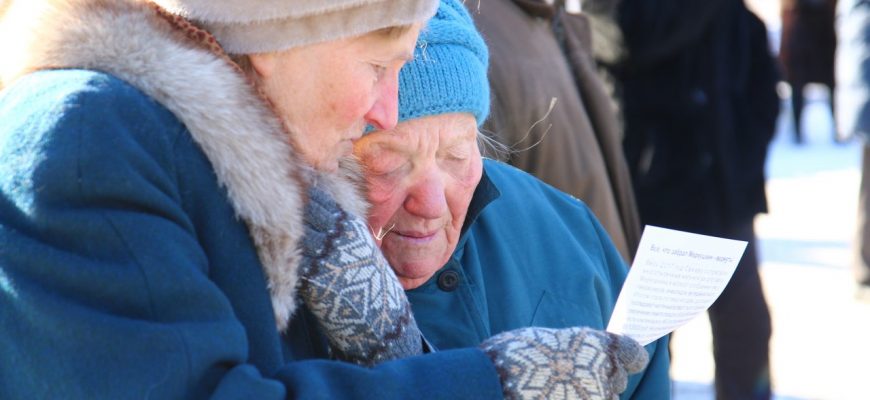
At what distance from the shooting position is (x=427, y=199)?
2.21m

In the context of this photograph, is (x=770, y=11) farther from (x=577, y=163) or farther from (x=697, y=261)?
(x=697, y=261)

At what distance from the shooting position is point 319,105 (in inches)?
64.0

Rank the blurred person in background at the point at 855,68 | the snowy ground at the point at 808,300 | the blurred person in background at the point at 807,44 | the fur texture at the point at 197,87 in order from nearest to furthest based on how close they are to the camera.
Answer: the fur texture at the point at 197,87 < the blurred person in background at the point at 855,68 < the snowy ground at the point at 808,300 < the blurred person in background at the point at 807,44

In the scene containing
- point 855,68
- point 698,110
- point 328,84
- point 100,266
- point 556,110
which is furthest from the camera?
point 855,68

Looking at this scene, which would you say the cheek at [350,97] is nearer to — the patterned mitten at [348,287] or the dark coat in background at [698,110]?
the patterned mitten at [348,287]

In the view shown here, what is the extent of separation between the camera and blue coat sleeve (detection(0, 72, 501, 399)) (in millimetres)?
1346

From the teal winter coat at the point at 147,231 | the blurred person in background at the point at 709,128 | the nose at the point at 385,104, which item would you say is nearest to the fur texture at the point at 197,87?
the teal winter coat at the point at 147,231

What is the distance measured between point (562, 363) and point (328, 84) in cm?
47

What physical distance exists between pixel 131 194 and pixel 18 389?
9.8 inches

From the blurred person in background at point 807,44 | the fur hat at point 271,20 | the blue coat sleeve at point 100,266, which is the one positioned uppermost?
the fur hat at point 271,20

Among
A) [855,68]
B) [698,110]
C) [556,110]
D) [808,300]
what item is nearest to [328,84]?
[556,110]

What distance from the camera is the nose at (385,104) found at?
1.74 metres

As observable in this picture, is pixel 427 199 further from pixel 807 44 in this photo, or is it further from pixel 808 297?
pixel 807 44

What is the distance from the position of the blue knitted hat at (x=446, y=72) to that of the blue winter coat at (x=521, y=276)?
0.18 metres
